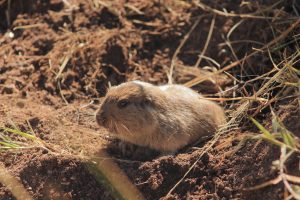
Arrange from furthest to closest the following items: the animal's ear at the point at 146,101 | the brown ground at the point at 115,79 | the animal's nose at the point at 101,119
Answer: the animal's ear at the point at 146,101 < the animal's nose at the point at 101,119 < the brown ground at the point at 115,79

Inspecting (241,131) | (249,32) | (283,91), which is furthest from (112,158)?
(249,32)

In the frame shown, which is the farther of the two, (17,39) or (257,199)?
(17,39)

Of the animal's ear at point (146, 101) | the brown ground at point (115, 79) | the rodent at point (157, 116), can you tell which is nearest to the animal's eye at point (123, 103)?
the rodent at point (157, 116)

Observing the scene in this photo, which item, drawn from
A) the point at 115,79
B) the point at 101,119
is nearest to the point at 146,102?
the point at 101,119

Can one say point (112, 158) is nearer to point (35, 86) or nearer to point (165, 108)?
point (165, 108)

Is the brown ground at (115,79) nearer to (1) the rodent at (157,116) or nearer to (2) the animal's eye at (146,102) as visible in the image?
(1) the rodent at (157,116)

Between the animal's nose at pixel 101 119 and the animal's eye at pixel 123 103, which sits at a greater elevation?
the animal's eye at pixel 123 103
